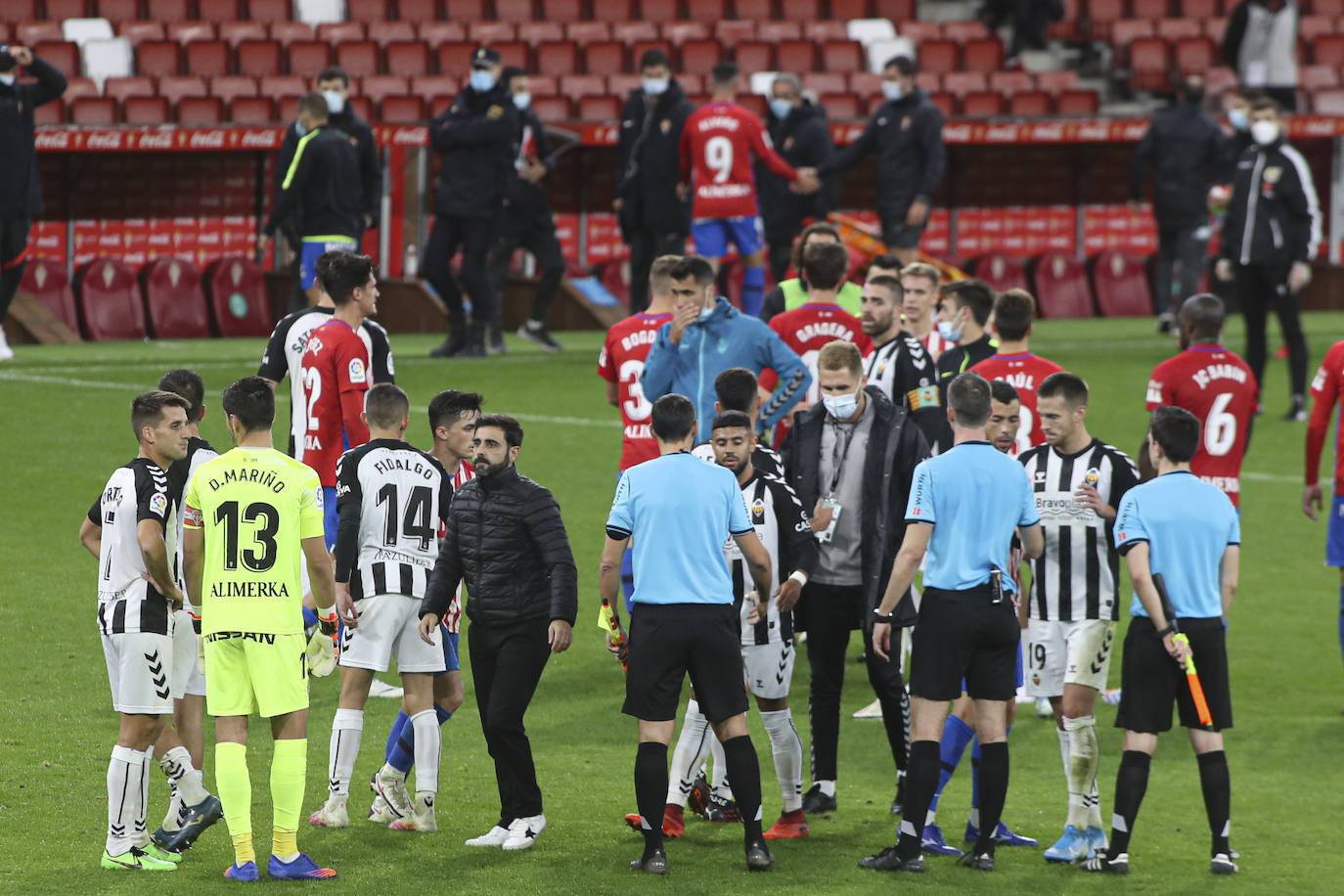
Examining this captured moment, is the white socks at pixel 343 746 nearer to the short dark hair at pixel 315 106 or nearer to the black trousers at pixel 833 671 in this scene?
the black trousers at pixel 833 671

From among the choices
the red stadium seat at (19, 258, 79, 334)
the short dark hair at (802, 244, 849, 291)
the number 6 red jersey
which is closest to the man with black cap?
the red stadium seat at (19, 258, 79, 334)

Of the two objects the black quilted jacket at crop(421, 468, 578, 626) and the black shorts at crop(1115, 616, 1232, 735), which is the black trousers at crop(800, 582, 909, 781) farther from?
the black quilted jacket at crop(421, 468, 578, 626)

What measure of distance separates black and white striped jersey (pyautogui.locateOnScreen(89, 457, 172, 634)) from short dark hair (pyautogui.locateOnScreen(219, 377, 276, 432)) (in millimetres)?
462

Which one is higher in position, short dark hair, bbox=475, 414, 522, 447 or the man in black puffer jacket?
short dark hair, bbox=475, 414, 522, 447

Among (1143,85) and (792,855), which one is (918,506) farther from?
(1143,85)

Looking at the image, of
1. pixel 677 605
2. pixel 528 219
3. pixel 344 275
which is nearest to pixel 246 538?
pixel 677 605

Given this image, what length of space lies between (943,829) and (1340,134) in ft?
59.6

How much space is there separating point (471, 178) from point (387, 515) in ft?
33.6

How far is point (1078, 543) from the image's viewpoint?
7680 mm

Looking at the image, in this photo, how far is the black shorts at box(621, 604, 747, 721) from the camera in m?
6.82

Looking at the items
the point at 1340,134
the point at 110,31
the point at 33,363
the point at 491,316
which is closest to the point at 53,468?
the point at 33,363

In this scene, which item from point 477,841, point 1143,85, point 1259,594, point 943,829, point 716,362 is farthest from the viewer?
point 1143,85

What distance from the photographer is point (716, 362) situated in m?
8.74

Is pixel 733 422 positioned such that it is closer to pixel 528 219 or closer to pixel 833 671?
pixel 833 671
